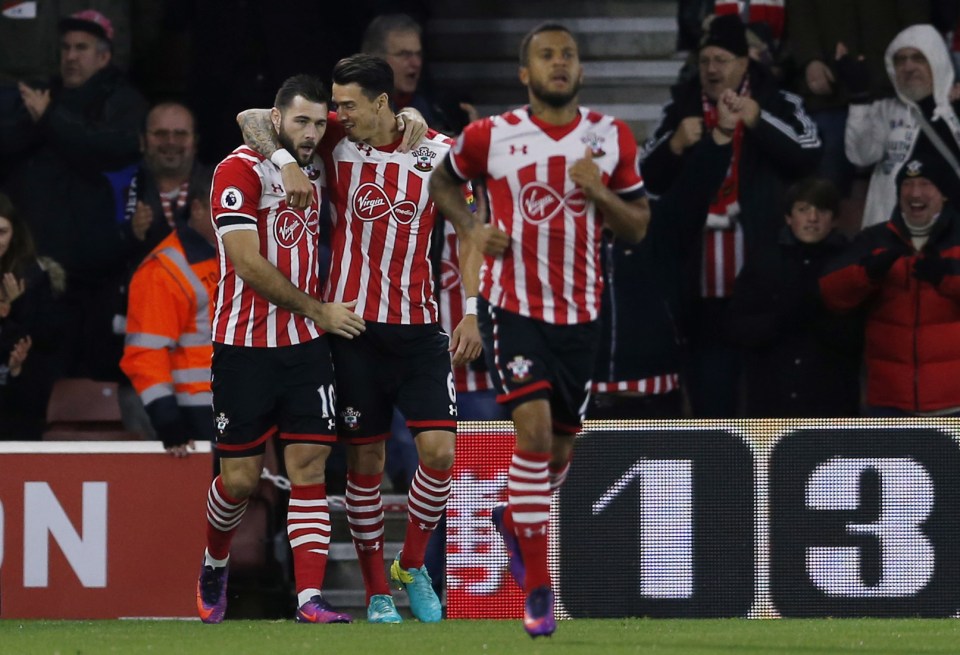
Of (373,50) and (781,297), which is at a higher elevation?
(373,50)

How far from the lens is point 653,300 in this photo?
9898mm

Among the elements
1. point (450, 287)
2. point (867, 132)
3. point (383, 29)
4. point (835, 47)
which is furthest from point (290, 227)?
point (835, 47)

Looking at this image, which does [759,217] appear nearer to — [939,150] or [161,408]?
[939,150]

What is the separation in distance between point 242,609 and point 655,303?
2.56 m

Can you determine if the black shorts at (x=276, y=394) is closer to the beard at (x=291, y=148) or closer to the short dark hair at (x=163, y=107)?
Answer: the beard at (x=291, y=148)

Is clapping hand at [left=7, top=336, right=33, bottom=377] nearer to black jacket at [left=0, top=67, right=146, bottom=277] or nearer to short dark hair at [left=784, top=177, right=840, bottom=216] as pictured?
black jacket at [left=0, top=67, right=146, bottom=277]

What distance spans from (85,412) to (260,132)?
288 cm

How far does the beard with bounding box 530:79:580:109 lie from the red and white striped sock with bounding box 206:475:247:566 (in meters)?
2.17

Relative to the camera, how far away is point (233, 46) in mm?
10672

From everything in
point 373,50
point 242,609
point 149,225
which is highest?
point 373,50

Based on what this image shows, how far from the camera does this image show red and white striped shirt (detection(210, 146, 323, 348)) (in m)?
7.65

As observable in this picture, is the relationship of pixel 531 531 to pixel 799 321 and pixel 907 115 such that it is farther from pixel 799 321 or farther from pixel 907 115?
pixel 907 115

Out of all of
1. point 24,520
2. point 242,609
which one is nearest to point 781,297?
point 242,609

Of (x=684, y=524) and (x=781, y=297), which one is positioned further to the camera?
(x=781, y=297)
